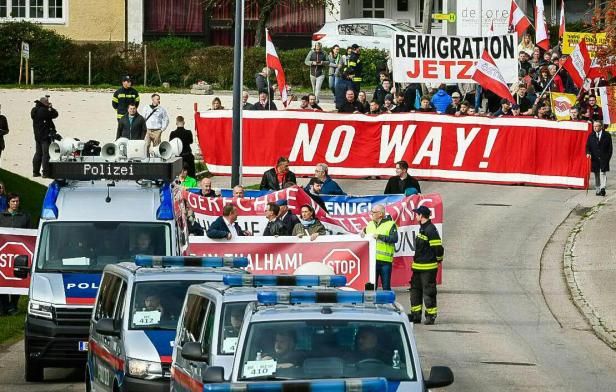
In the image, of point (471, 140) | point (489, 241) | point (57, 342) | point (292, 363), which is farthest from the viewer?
point (471, 140)

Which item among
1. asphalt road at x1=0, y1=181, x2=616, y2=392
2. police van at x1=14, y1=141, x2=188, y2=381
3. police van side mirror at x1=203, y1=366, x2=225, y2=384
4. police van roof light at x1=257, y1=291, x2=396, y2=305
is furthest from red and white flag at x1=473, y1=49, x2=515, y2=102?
police van side mirror at x1=203, y1=366, x2=225, y2=384

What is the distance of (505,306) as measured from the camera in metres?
24.9

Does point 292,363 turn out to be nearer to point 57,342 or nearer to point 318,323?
point 318,323

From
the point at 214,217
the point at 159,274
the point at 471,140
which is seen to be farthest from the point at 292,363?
the point at 471,140

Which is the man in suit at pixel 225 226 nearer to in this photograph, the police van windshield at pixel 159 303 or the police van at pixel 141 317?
the police van at pixel 141 317

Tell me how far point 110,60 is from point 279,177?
29.8 metres

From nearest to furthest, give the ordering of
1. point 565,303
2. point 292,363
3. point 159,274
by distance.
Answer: point 292,363
point 159,274
point 565,303

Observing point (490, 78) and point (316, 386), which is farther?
point (490, 78)

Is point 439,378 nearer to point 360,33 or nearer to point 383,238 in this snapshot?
point 383,238

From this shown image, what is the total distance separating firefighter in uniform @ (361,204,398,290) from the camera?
23484 millimetres

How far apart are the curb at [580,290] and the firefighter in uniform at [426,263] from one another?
2.47 m

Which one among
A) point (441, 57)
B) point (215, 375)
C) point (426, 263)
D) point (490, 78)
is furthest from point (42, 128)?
point (215, 375)

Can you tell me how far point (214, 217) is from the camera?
25.4 m

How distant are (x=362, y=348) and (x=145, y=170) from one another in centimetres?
821
